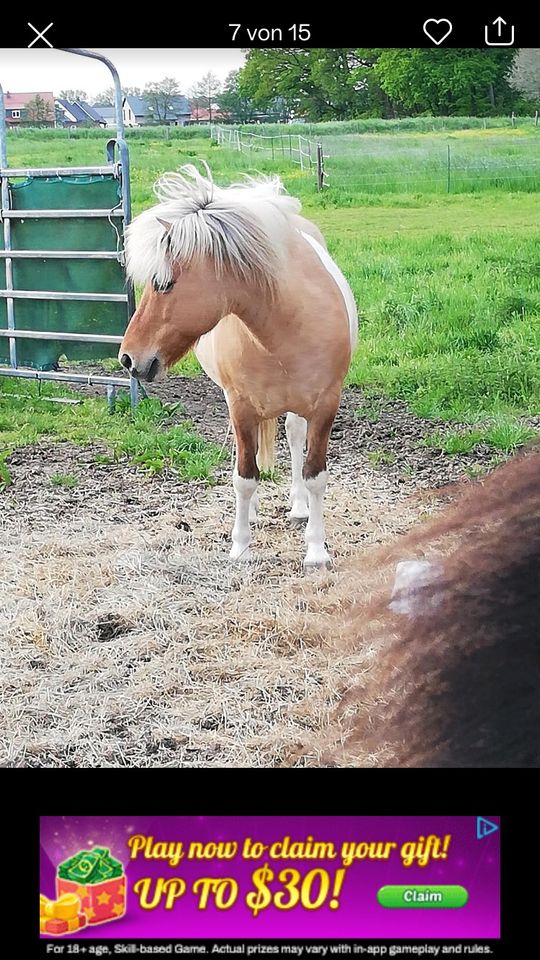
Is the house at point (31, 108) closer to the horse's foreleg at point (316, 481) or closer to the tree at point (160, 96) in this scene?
the tree at point (160, 96)

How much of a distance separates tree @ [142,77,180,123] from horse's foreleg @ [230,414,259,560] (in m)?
1.04

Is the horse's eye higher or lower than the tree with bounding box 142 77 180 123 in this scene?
lower

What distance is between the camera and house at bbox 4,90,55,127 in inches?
95.5

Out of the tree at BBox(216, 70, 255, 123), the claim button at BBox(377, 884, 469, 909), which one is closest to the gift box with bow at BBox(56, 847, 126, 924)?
the claim button at BBox(377, 884, 469, 909)

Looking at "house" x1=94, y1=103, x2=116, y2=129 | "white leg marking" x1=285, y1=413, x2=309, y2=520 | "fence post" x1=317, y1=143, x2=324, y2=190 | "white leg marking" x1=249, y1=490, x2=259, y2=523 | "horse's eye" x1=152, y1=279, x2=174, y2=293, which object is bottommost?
"white leg marking" x1=249, y1=490, x2=259, y2=523

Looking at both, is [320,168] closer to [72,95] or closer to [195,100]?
Result: [195,100]

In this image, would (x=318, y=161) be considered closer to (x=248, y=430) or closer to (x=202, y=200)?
(x=202, y=200)

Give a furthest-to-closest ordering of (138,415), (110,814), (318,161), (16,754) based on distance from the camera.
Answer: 1. (138,415)
2. (318,161)
3. (16,754)
4. (110,814)

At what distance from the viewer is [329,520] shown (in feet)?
10.6

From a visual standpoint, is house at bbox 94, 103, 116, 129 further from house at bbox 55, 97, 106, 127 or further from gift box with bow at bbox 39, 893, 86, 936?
gift box with bow at bbox 39, 893, 86, 936

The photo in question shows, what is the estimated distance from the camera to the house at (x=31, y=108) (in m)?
2.43

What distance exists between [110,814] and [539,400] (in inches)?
80.6
